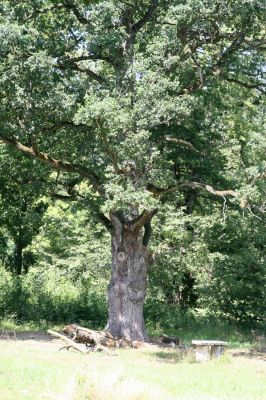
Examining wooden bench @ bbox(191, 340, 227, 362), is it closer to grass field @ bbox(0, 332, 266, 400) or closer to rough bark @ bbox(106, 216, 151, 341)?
grass field @ bbox(0, 332, 266, 400)

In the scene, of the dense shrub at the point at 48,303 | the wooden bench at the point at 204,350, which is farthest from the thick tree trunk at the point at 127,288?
the dense shrub at the point at 48,303

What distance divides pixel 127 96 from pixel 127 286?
5.71 m

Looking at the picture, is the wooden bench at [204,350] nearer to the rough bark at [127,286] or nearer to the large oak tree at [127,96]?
the large oak tree at [127,96]

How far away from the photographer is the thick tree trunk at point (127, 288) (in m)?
17.9

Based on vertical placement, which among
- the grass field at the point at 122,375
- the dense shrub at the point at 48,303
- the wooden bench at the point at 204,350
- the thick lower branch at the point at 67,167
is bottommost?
the grass field at the point at 122,375

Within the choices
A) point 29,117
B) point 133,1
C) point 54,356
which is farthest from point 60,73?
point 54,356

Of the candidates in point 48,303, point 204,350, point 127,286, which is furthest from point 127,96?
point 48,303

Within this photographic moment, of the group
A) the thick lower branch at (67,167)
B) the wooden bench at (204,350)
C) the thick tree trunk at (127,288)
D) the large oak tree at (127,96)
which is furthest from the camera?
the thick tree trunk at (127,288)

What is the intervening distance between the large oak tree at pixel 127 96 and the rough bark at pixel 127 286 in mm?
30

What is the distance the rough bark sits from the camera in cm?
1786

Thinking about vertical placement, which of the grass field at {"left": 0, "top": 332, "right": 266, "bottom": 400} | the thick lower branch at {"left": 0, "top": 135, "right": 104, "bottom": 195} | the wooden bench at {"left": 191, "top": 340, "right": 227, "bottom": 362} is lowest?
the grass field at {"left": 0, "top": 332, "right": 266, "bottom": 400}

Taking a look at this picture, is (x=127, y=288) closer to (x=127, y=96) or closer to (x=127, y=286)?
(x=127, y=286)

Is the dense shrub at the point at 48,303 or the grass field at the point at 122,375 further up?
the dense shrub at the point at 48,303

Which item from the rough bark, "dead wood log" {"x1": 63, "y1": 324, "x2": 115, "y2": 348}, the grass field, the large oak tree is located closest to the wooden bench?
the grass field
